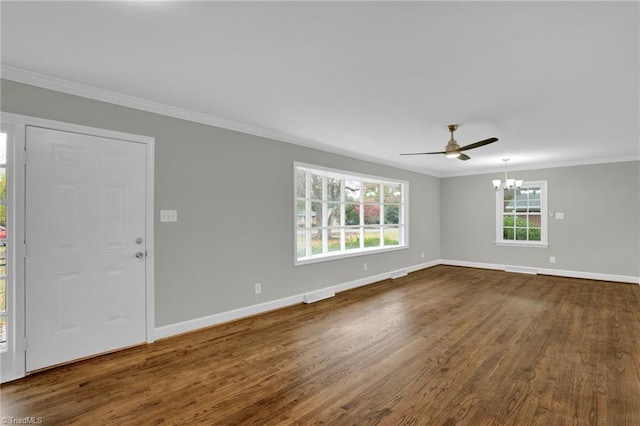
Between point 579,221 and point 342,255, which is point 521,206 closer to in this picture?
point 579,221

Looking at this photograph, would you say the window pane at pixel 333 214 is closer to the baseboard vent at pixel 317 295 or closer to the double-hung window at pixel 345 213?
the double-hung window at pixel 345 213

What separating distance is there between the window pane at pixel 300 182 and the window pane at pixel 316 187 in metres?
0.18

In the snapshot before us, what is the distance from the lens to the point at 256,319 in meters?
3.87

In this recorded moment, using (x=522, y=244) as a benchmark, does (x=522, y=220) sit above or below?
above

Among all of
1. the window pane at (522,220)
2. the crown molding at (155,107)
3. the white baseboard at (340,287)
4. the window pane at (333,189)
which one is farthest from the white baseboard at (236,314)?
the window pane at (522,220)

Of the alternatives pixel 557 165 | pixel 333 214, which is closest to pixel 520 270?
pixel 557 165

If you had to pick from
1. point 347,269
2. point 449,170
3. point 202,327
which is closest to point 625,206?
point 449,170

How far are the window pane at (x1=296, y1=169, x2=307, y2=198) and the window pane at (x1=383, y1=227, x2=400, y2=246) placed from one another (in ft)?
8.17

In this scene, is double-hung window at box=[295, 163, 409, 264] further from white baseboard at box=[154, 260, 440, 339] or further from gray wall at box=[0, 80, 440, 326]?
white baseboard at box=[154, 260, 440, 339]

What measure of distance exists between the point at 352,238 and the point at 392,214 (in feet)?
4.85

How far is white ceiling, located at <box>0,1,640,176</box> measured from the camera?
5.78 feet

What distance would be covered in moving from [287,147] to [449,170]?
4.79m

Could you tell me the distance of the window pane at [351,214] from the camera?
5727 mm

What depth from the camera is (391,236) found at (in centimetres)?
684
